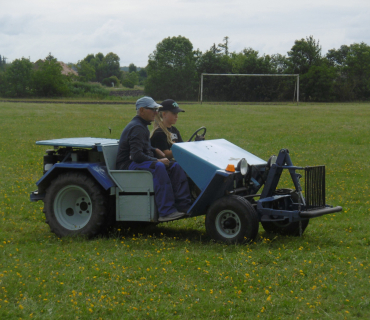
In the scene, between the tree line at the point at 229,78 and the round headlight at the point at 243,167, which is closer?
the round headlight at the point at 243,167

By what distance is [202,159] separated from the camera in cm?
589

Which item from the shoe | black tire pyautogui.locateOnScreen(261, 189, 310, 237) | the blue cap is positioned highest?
the blue cap

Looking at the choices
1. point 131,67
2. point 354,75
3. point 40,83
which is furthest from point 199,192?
point 131,67

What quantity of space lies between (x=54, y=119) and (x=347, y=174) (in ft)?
67.5

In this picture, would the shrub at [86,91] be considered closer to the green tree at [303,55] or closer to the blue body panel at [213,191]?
the green tree at [303,55]

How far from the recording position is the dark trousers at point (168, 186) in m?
5.98

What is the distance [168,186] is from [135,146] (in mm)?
642

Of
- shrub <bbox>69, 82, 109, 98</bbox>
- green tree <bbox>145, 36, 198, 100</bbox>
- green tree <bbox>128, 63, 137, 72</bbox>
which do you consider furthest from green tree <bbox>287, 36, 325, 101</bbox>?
green tree <bbox>128, 63, 137, 72</bbox>

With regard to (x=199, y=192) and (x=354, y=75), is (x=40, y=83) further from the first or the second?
(x=199, y=192)

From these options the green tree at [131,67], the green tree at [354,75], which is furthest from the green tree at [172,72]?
the green tree at [131,67]

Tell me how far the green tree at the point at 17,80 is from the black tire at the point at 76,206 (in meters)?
62.7

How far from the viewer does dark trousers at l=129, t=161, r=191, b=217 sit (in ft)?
19.6

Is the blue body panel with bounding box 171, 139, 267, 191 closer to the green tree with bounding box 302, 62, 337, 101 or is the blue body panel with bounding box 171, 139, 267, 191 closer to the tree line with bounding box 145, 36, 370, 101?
the tree line with bounding box 145, 36, 370, 101

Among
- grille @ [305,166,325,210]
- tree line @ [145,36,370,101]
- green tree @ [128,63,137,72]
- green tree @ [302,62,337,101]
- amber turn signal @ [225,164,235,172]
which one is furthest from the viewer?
green tree @ [128,63,137,72]
